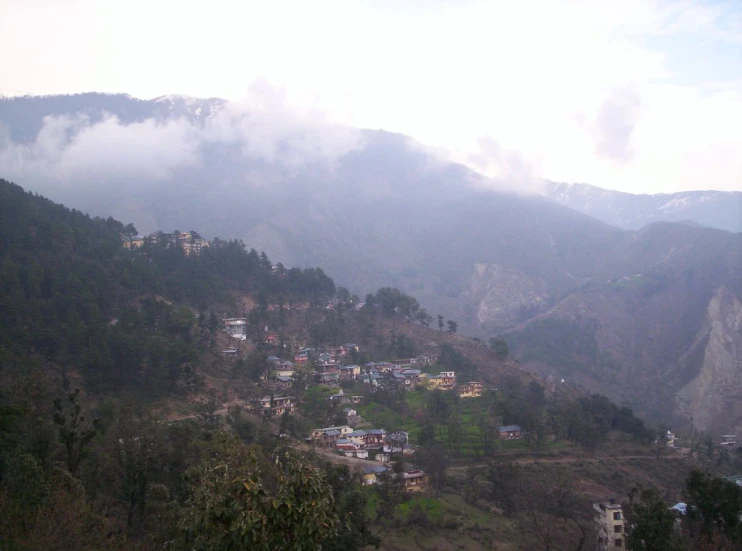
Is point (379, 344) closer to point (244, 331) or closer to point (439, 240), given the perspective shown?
point (244, 331)

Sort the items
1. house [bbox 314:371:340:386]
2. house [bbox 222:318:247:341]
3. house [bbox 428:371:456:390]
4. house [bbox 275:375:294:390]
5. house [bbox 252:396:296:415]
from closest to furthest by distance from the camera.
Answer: house [bbox 252:396:296:415] < house [bbox 275:375:294:390] < house [bbox 314:371:340:386] < house [bbox 428:371:456:390] < house [bbox 222:318:247:341]

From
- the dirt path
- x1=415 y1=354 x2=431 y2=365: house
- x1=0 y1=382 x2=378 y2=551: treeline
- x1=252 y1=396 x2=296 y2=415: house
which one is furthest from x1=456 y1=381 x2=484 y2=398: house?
x1=0 y1=382 x2=378 y2=551: treeline

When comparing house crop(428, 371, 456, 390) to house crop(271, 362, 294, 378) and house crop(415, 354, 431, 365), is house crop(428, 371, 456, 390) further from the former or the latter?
house crop(271, 362, 294, 378)

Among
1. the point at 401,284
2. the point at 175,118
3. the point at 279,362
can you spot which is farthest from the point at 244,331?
the point at 175,118

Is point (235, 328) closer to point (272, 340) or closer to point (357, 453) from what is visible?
point (272, 340)

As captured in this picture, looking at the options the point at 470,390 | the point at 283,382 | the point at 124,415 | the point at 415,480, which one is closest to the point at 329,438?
the point at 415,480

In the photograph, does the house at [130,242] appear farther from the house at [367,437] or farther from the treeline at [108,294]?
the house at [367,437]
